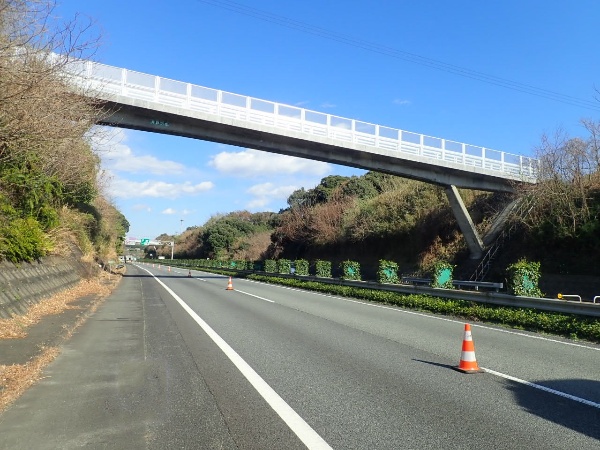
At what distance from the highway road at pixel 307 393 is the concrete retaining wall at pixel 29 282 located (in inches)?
64.5

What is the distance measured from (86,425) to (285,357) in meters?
4.06

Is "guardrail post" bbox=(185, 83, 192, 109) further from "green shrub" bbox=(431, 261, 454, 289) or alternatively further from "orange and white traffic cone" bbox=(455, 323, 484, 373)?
"orange and white traffic cone" bbox=(455, 323, 484, 373)

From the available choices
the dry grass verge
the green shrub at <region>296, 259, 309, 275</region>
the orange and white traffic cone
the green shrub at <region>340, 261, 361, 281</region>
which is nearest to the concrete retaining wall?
the dry grass verge

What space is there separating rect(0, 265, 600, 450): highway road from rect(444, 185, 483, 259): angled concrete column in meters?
23.8

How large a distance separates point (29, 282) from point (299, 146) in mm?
20008

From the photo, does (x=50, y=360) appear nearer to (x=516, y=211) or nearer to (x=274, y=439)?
(x=274, y=439)

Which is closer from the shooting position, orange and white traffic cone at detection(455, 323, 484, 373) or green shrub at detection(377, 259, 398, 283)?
orange and white traffic cone at detection(455, 323, 484, 373)

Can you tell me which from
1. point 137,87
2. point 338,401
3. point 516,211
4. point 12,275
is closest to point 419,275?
point 516,211

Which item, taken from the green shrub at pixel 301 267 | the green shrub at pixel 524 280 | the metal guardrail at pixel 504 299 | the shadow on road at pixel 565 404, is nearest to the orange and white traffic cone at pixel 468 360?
the shadow on road at pixel 565 404

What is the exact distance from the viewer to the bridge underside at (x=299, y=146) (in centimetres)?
2709

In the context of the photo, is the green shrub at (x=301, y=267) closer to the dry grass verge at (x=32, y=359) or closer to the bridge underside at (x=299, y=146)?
the bridge underside at (x=299, y=146)

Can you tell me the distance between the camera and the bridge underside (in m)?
27.1

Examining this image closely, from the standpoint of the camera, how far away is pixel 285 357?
8.65 meters

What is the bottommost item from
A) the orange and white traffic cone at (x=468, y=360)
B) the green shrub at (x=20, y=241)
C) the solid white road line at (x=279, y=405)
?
the solid white road line at (x=279, y=405)
